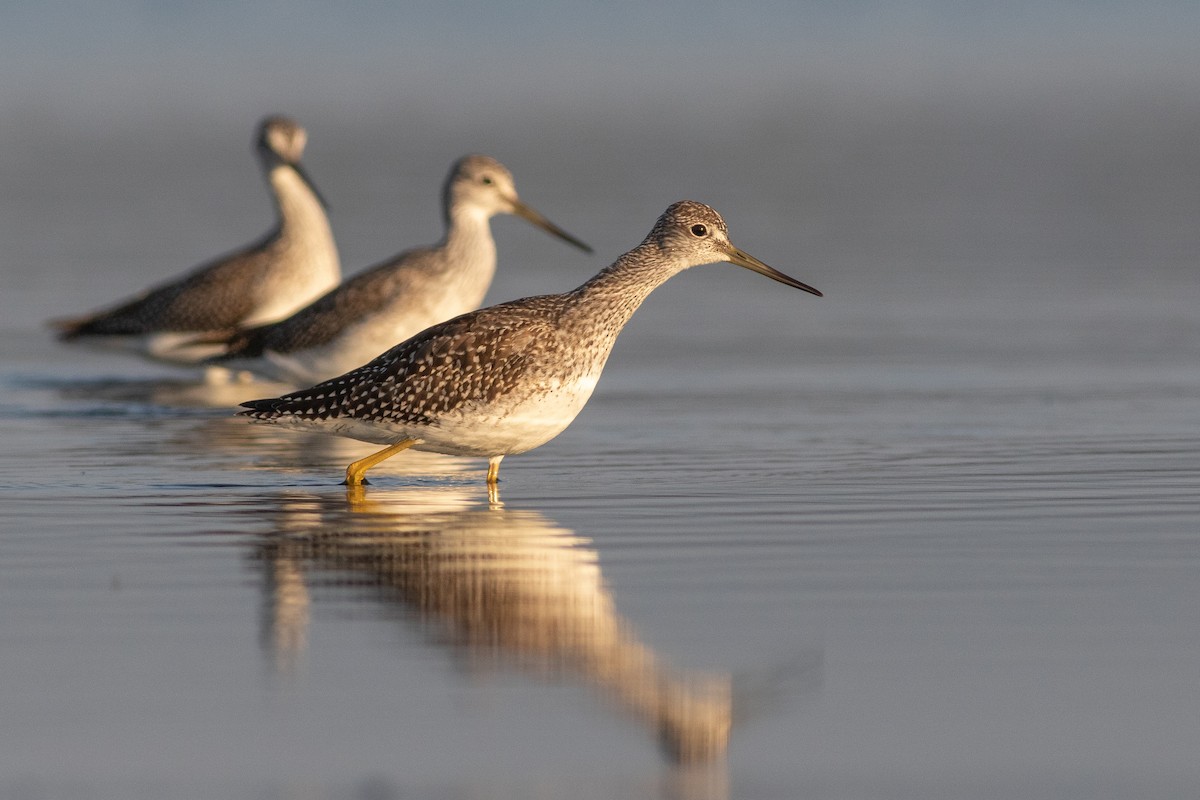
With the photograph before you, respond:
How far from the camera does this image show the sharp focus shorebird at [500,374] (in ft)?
35.3

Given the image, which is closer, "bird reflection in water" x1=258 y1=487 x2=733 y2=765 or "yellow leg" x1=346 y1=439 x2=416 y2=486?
"bird reflection in water" x1=258 y1=487 x2=733 y2=765

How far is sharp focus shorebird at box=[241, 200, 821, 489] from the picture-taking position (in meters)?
10.8

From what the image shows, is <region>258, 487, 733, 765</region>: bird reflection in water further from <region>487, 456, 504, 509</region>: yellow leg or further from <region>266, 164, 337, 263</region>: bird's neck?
<region>266, 164, 337, 263</region>: bird's neck

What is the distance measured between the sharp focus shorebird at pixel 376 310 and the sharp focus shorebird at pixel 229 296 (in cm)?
156

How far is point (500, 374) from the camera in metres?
10.8

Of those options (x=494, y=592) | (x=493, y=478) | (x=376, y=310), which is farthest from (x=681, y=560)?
(x=376, y=310)

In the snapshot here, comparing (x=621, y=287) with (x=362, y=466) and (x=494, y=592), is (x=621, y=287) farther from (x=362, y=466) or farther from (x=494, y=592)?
(x=494, y=592)

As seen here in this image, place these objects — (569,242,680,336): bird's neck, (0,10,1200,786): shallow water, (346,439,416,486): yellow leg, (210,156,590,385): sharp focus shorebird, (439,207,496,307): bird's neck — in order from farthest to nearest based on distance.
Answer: (439,207,496,307): bird's neck, (210,156,590,385): sharp focus shorebird, (346,439,416,486): yellow leg, (569,242,680,336): bird's neck, (0,10,1200,786): shallow water

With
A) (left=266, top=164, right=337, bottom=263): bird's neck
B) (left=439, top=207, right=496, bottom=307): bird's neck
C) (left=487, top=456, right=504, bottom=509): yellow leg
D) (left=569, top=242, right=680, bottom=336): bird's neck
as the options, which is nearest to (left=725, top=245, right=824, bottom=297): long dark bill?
(left=569, top=242, right=680, bottom=336): bird's neck

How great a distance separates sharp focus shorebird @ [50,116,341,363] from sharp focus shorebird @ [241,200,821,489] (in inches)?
241

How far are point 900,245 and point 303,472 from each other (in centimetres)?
1458

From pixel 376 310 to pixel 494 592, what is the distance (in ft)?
21.9

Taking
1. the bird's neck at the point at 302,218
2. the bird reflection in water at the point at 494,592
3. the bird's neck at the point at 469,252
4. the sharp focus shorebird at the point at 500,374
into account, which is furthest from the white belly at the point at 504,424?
the bird's neck at the point at 302,218

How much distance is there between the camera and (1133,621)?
791 centimetres
